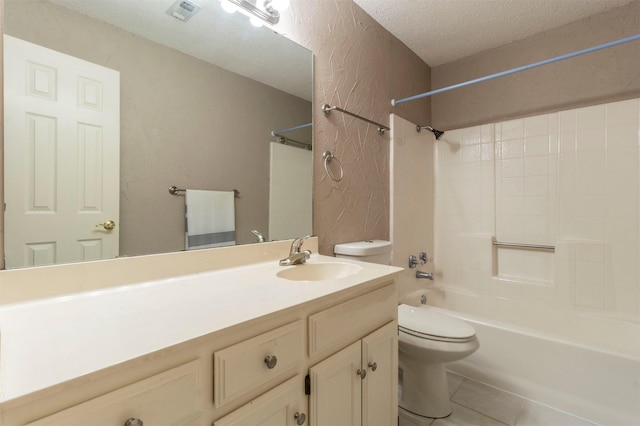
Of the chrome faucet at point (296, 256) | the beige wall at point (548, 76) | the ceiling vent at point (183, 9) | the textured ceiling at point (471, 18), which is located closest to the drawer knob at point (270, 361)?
the chrome faucet at point (296, 256)

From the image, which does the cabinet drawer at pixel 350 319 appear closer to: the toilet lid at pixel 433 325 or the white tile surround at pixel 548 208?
the toilet lid at pixel 433 325

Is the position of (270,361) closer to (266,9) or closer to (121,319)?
(121,319)

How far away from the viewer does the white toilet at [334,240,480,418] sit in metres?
1.43

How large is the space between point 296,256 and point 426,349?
2.65ft

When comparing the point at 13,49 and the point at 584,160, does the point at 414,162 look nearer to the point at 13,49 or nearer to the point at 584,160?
the point at 584,160

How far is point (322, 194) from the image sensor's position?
62.3 inches

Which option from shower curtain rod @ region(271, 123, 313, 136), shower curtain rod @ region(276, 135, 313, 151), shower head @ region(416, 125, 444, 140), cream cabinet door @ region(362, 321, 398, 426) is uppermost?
shower head @ region(416, 125, 444, 140)

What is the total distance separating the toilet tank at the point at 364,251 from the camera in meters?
1.58

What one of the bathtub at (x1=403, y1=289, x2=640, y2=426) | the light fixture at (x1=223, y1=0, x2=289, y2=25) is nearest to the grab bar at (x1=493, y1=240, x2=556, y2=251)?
the bathtub at (x1=403, y1=289, x2=640, y2=426)

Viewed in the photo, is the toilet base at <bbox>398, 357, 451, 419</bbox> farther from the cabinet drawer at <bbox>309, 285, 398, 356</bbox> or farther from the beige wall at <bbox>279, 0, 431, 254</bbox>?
the beige wall at <bbox>279, 0, 431, 254</bbox>

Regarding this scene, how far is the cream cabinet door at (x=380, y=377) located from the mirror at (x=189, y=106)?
0.62 metres

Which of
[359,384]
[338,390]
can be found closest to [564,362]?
[359,384]

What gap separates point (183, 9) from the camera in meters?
1.08

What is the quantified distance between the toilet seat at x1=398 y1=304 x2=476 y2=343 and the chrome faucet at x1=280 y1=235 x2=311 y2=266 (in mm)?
685
